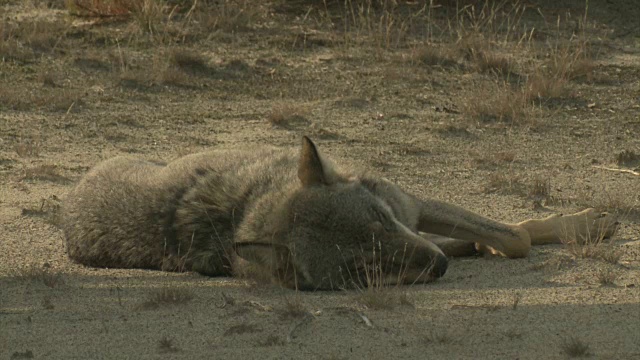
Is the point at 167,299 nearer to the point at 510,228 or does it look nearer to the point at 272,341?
the point at 272,341

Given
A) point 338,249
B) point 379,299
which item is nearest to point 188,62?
point 338,249

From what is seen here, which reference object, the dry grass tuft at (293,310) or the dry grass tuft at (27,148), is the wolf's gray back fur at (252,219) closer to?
the dry grass tuft at (293,310)

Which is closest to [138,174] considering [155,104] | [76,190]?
[76,190]

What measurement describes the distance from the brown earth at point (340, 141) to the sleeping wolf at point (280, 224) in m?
0.15

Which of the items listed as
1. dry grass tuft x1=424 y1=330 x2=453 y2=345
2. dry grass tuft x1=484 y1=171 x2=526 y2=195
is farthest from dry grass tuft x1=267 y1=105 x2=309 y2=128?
dry grass tuft x1=424 y1=330 x2=453 y2=345

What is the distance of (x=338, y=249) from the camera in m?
7.02

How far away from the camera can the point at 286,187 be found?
7410 mm

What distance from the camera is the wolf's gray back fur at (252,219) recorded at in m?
7.05

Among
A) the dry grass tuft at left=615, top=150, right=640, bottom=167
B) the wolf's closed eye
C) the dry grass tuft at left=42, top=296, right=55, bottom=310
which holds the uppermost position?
the wolf's closed eye

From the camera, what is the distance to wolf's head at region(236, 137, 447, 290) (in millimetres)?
7008

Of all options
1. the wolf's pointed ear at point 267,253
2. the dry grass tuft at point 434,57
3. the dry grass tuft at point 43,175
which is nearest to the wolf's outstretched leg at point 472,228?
the wolf's pointed ear at point 267,253

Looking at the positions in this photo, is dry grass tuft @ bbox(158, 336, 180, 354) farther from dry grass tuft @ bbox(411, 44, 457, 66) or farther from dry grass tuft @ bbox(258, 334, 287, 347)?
dry grass tuft @ bbox(411, 44, 457, 66)

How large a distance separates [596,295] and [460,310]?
0.76 metres

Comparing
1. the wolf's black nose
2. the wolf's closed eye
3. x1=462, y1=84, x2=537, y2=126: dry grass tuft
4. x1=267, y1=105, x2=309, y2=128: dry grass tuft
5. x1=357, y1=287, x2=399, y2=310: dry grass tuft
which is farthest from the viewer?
x1=267, y1=105, x2=309, y2=128: dry grass tuft
